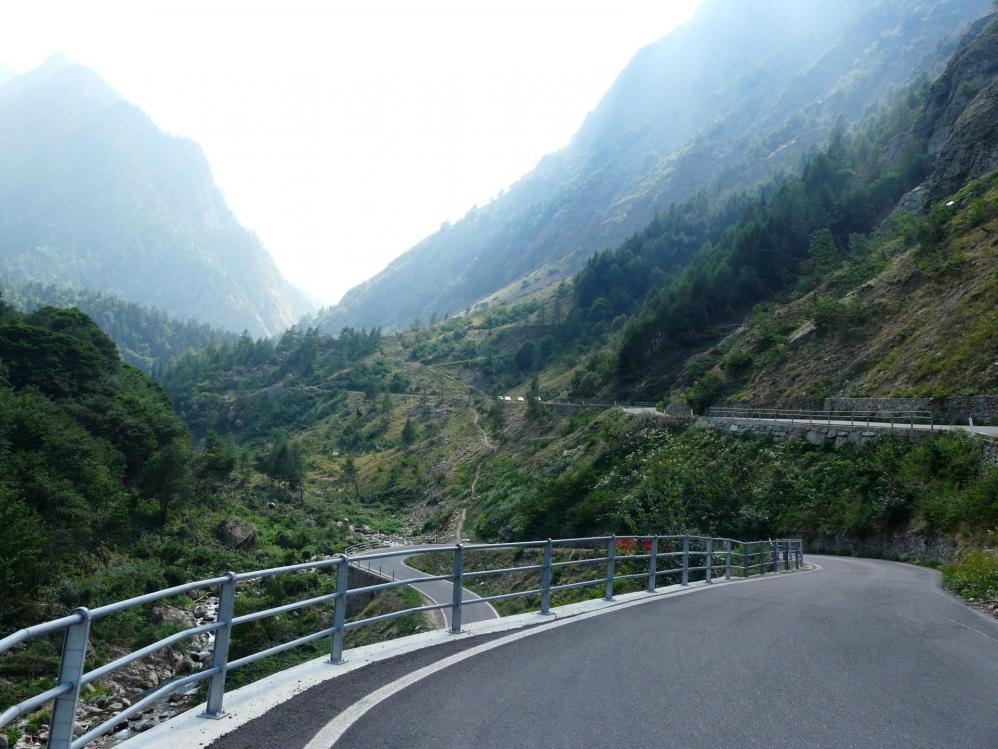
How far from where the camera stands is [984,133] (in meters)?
63.1

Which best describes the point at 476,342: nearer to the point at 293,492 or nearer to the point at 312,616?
the point at 293,492

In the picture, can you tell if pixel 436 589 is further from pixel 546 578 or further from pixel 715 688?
pixel 715 688

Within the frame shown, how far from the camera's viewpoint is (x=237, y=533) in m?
53.7

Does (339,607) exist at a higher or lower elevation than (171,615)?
higher

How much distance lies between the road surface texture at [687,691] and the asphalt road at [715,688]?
0.02 meters

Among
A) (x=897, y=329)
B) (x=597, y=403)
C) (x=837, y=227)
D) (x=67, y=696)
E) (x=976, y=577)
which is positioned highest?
(x=837, y=227)

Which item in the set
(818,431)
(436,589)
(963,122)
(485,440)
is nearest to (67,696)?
(818,431)

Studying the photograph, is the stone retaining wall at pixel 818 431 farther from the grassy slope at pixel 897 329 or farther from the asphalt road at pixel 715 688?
the asphalt road at pixel 715 688

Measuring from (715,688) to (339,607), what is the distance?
377cm

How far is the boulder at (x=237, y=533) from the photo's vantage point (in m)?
53.0

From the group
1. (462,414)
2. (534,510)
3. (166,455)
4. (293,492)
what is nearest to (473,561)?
(534,510)

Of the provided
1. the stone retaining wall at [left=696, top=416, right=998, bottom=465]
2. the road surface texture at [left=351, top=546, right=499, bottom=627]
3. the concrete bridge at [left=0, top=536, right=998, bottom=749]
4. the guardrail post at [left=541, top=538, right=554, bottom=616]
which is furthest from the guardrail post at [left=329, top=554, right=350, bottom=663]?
the stone retaining wall at [left=696, top=416, right=998, bottom=465]

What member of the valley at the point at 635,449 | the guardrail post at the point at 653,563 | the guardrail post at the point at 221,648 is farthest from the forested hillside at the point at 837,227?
the guardrail post at the point at 221,648

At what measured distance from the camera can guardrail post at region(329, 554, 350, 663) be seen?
6.34 meters
